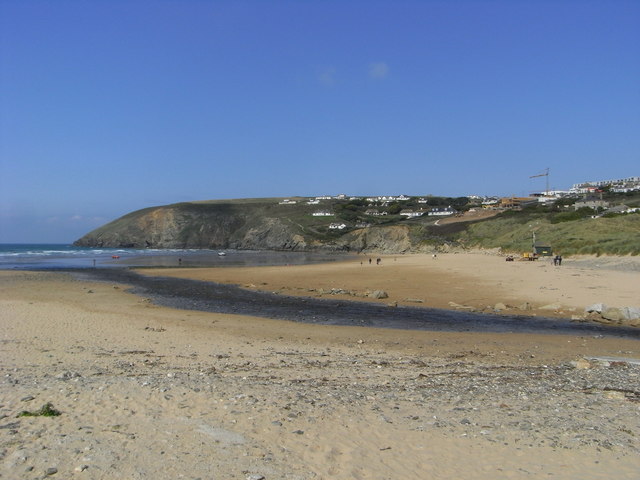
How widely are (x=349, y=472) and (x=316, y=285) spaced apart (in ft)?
91.5

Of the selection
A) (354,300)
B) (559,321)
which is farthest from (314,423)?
(354,300)

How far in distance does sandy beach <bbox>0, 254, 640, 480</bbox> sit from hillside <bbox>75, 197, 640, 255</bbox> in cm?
3458

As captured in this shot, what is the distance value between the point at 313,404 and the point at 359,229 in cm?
9987

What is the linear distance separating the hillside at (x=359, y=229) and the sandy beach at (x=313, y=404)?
1361 inches

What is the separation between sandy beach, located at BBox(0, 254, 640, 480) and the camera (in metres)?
5.64

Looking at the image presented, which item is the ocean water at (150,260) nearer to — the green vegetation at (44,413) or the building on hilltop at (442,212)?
the building on hilltop at (442,212)

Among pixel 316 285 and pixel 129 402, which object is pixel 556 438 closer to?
pixel 129 402

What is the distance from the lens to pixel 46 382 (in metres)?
8.37

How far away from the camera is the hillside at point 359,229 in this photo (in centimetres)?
5397

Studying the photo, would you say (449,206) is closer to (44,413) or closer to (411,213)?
(411,213)

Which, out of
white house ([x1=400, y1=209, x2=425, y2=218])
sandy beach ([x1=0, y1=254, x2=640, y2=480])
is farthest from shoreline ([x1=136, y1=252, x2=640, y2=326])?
white house ([x1=400, y1=209, x2=425, y2=218])

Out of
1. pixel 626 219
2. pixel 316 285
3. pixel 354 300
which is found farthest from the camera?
pixel 626 219

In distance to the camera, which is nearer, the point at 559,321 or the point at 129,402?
the point at 129,402

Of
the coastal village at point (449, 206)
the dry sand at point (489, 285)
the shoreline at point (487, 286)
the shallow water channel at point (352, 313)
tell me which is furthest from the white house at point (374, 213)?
the shallow water channel at point (352, 313)
